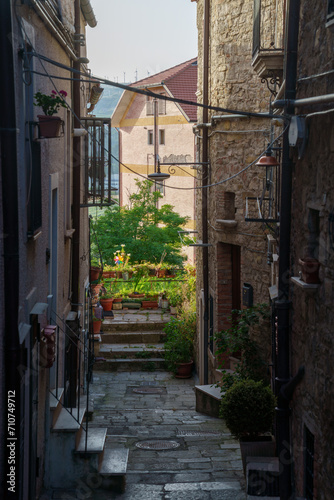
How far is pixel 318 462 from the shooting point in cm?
635

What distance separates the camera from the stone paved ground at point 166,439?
8312mm

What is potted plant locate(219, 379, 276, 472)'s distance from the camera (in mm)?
8531

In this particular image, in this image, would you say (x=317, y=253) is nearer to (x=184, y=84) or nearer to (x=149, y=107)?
(x=184, y=84)

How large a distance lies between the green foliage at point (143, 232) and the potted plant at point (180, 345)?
25.9 feet

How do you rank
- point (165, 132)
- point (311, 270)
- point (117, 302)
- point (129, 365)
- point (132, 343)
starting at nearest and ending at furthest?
point (311, 270)
point (129, 365)
point (132, 343)
point (117, 302)
point (165, 132)

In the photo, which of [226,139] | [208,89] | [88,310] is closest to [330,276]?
[226,139]

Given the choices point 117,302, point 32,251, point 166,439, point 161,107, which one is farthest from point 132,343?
point 161,107

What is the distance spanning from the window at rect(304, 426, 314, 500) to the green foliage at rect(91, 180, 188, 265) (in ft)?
61.5

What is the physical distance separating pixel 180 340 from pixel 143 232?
10995mm

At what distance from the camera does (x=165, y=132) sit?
3444 cm

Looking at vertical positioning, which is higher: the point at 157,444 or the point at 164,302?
the point at 164,302

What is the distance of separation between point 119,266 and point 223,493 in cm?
1690

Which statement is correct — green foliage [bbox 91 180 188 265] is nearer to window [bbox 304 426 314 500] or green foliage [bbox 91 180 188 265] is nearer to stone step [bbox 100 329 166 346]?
stone step [bbox 100 329 166 346]

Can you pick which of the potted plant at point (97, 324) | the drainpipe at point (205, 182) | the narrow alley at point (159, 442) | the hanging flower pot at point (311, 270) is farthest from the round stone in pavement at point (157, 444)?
the potted plant at point (97, 324)
